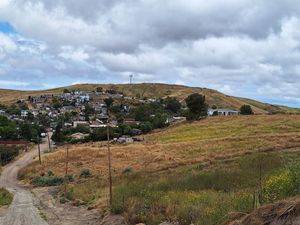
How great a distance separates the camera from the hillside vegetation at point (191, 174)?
16219 millimetres

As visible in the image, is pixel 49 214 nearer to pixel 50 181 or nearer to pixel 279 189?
pixel 279 189

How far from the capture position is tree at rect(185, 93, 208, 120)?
10712 cm

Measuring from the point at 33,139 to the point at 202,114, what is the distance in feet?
164

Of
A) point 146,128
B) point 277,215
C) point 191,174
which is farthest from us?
point 146,128

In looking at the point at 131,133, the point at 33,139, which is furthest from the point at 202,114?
the point at 33,139

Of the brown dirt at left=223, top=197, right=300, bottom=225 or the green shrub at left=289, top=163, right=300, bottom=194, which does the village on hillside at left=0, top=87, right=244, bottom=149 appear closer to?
the green shrub at left=289, top=163, right=300, bottom=194

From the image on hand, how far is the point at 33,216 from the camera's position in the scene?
1011 inches

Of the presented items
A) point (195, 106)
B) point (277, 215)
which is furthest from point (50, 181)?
point (195, 106)

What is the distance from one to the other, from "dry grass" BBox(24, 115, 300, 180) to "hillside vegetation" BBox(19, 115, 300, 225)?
0.15 metres

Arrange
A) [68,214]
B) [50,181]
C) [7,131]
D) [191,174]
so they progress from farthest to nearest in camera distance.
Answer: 1. [7,131]
2. [50,181]
3. [191,174]
4. [68,214]

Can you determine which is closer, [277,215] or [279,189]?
[277,215]

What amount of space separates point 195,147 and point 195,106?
47.2 m

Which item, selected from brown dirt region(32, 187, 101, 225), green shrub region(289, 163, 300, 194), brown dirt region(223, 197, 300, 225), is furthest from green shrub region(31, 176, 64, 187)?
brown dirt region(223, 197, 300, 225)

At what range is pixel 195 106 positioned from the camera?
362 ft
